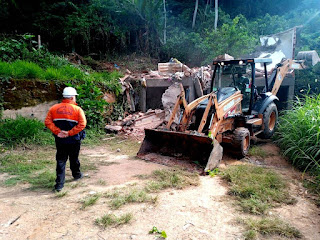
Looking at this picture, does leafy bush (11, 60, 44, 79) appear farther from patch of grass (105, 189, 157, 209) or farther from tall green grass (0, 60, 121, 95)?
patch of grass (105, 189, 157, 209)

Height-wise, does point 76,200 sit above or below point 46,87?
below

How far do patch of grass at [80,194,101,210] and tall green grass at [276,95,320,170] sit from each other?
3.80m

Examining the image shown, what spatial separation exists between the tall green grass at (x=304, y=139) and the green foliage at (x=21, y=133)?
5.90 meters

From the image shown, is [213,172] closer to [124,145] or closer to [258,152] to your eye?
[258,152]

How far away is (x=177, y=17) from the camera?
17328mm

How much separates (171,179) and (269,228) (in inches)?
70.3

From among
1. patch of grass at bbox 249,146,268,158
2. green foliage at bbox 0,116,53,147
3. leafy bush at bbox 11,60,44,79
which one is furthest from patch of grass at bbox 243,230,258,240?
leafy bush at bbox 11,60,44,79

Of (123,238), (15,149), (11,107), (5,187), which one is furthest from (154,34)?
(123,238)

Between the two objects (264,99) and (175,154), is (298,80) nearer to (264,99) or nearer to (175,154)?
(264,99)

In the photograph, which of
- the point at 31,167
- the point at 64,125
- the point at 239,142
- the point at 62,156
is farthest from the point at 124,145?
the point at 64,125

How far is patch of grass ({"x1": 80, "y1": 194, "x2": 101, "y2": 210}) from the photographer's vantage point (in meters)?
Result: 3.40

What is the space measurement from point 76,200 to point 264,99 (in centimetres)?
571

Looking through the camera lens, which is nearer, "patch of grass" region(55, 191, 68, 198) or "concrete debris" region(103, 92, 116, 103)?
"patch of grass" region(55, 191, 68, 198)

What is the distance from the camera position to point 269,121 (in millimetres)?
7227
